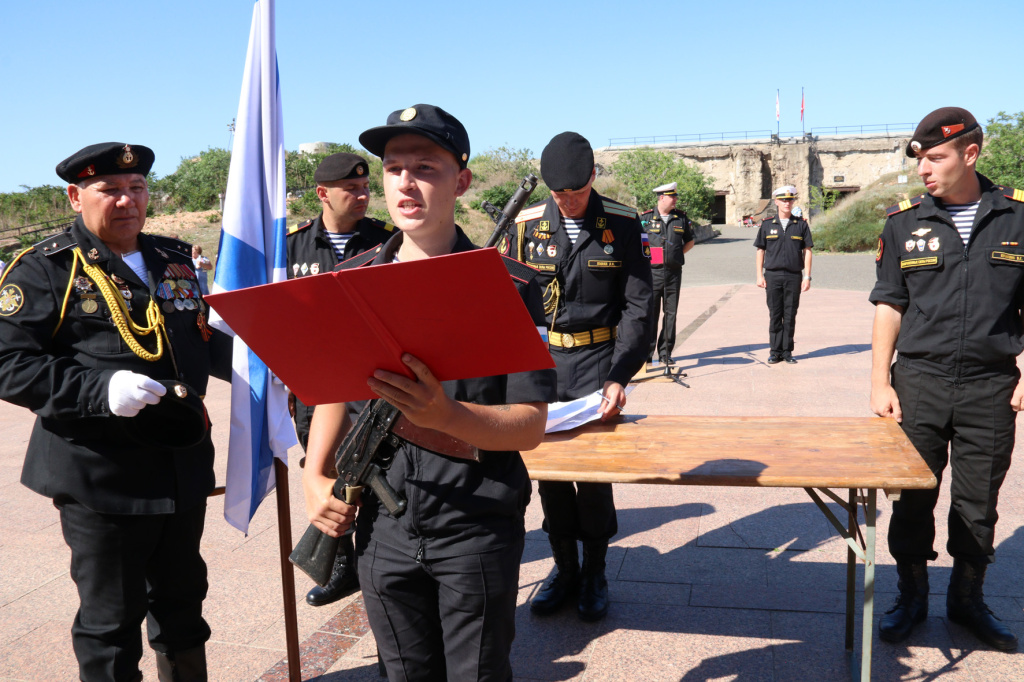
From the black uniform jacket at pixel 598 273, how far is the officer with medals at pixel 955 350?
1.09 meters

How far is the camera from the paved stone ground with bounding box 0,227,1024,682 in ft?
11.0

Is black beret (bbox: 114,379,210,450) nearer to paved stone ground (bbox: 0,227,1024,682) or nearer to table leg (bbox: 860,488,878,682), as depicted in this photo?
paved stone ground (bbox: 0,227,1024,682)

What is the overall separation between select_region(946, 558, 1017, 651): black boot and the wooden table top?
30.7 inches

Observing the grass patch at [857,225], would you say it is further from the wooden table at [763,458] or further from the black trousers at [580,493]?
the wooden table at [763,458]

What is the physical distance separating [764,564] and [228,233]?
3.11m

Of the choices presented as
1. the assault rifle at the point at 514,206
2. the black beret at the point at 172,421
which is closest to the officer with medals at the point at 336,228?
the black beret at the point at 172,421

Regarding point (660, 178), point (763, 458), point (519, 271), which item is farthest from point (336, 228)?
point (660, 178)

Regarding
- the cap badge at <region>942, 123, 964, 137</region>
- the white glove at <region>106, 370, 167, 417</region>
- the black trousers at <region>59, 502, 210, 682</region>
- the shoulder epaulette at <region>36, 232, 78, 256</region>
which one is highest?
the cap badge at <region>942, 123, 964, 137</region>

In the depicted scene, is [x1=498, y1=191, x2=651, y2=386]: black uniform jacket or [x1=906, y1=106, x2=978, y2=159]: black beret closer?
[x1=906, y1=106, x2=978, y2=159]: black beret

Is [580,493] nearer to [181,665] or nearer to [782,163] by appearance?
[181,665]

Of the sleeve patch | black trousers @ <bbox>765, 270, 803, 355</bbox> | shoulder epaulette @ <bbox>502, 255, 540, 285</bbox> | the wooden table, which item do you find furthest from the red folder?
black trousers @ <bbox>765, 270, 803, 355</bbox>

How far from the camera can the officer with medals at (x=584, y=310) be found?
383 centimetres

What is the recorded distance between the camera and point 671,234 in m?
10.6

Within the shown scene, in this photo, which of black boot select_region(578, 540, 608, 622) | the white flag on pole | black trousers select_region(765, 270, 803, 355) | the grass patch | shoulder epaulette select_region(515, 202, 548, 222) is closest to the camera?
the white flag on pole
